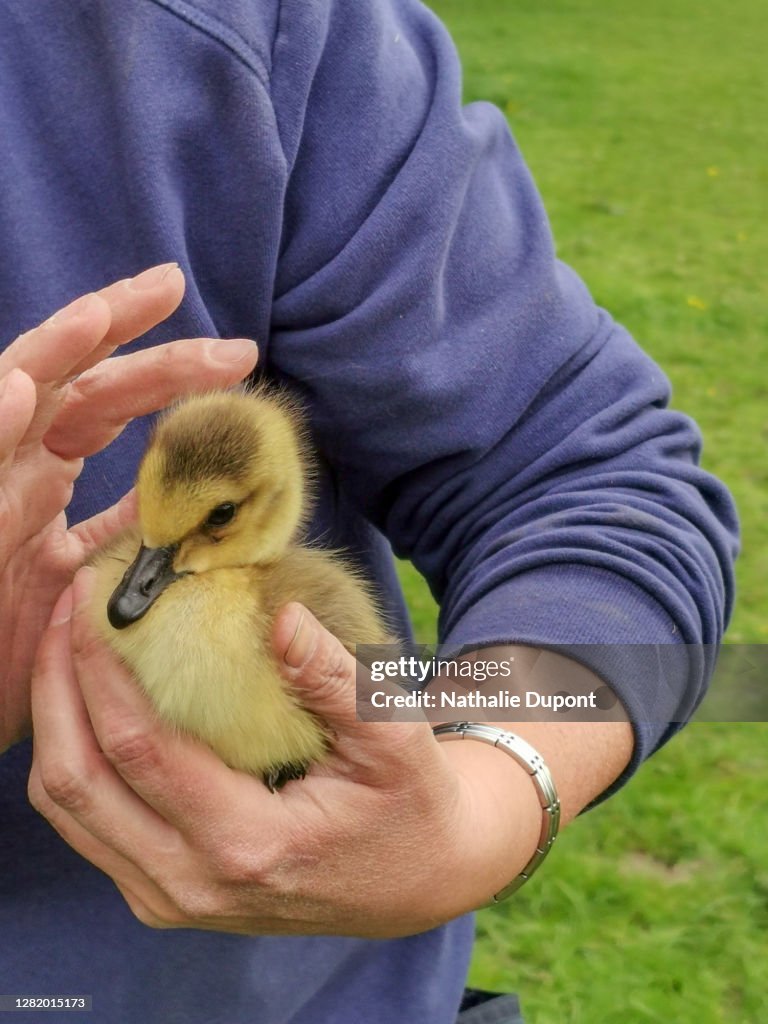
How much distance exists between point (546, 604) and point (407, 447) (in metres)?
0.20

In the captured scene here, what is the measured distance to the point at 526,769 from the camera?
3.27ft

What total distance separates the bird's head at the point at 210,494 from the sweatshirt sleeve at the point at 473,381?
13 cm

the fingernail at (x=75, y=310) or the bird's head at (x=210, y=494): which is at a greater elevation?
the fingernail at (x=75, y=310)

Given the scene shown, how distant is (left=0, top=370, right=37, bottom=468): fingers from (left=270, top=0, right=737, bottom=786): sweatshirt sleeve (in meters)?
0.36

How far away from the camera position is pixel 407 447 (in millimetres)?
Result: 1109

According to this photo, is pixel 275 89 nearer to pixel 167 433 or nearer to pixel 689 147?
pixel 167 433

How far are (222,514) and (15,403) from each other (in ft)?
0.70

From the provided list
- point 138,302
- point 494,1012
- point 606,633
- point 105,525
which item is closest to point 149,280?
point 138,302

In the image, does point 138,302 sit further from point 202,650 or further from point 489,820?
point 489,820

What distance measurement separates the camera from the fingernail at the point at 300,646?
773 millimetres

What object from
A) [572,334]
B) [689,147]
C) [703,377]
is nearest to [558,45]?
[689,147]

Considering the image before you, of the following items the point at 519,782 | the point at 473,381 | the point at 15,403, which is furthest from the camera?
the point at 473,381

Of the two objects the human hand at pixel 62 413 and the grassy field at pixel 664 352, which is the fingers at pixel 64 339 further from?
the grassy field at pixel 664 352

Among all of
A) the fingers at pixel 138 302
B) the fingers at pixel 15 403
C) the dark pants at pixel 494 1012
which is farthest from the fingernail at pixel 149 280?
the dark pants at pixel 494 1012
